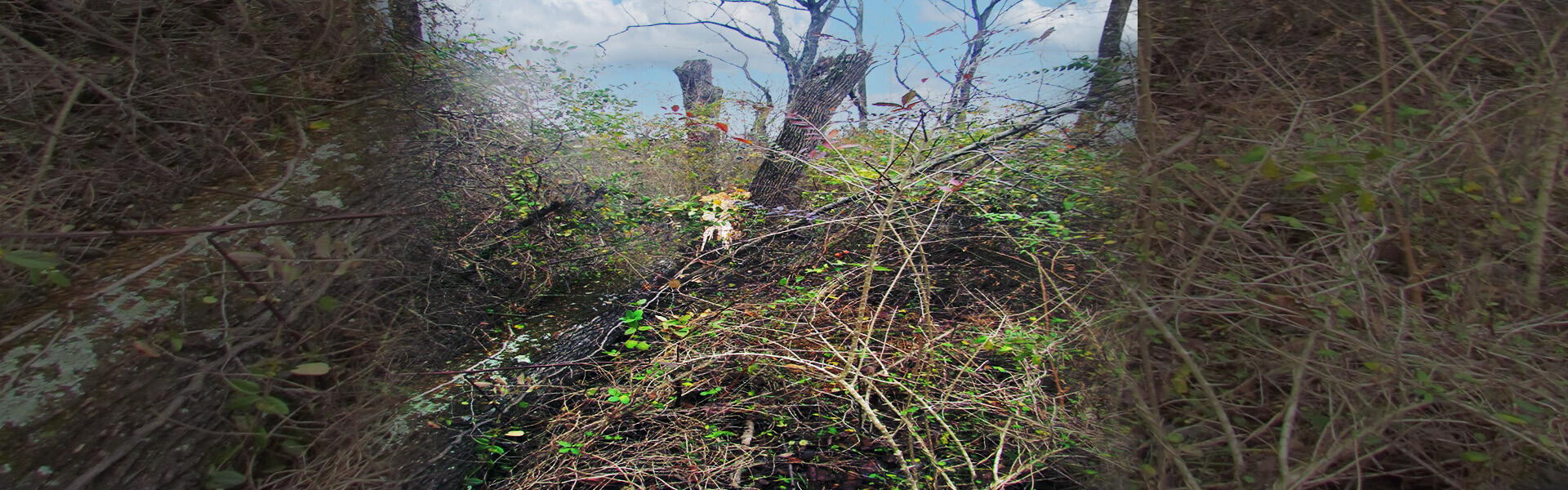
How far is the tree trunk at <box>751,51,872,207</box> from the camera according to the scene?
3916mm

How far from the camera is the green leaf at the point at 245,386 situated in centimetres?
143

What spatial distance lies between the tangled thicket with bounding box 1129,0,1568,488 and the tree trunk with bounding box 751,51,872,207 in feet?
6.69

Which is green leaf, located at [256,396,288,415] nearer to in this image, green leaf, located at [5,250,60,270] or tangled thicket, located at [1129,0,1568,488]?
green leaf, located at [5,250,60,270]

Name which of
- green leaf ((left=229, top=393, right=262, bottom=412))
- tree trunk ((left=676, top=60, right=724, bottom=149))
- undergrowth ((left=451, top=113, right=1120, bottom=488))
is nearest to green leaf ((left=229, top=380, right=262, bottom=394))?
green leaf ((left=229, top=393, right=262, bottom=412))

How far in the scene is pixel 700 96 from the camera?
481 centimetres

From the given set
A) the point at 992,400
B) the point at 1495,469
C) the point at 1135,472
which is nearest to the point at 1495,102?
the point at 1495,469

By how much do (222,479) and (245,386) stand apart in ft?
0.71

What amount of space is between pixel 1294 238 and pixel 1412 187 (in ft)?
0.99

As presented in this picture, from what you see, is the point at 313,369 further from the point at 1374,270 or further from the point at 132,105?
the point at 1374,270

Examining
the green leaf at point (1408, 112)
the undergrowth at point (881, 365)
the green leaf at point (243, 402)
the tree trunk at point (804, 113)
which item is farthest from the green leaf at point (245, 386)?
the green leaf at point (1408, 112)

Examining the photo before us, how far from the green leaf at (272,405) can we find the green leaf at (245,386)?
27 mm

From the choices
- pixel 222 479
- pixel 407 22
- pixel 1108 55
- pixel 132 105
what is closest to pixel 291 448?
pixel 222 479

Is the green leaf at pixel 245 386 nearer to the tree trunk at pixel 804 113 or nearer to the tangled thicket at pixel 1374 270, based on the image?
the tangled thicket at pixel 1374 270

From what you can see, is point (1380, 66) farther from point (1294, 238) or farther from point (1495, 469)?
point (1495, 469)
